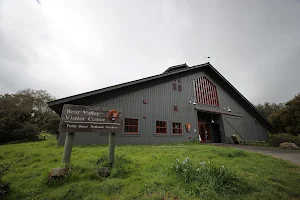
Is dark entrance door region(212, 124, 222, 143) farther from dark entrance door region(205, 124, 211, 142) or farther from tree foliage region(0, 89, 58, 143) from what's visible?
tree foliage region(0, 89, 58, 143)

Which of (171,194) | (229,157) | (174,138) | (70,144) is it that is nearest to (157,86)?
(174,138)

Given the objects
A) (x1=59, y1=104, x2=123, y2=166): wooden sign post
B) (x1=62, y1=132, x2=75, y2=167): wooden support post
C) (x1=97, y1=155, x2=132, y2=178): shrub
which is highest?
(x1=59, y1=104, x2=123, y2=166): wooden sign post

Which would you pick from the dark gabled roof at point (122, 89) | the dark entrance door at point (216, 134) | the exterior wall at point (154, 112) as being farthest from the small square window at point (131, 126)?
the dark entrance door at point (216, 134)

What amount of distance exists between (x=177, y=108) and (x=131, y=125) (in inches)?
207

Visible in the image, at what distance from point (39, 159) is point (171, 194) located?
5384 mm

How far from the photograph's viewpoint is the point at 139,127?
36.0ft

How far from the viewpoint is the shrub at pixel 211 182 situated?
2.64 metres

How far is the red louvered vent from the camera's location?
15.7 meters

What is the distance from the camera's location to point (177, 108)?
44.1 ft

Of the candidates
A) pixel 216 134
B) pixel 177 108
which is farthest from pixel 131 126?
pixel 216 134

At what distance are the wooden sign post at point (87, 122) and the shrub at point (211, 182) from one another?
2.36 metres

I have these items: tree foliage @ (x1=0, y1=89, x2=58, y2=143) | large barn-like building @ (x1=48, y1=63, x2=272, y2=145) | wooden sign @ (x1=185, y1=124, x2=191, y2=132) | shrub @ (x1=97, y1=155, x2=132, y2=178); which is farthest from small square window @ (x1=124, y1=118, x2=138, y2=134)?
tree foliage @ (x1=0, y1=89, x2=58, y2=143)

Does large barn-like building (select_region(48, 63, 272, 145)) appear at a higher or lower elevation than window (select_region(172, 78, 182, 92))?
lower

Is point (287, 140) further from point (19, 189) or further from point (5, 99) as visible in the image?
point (5, 99)
